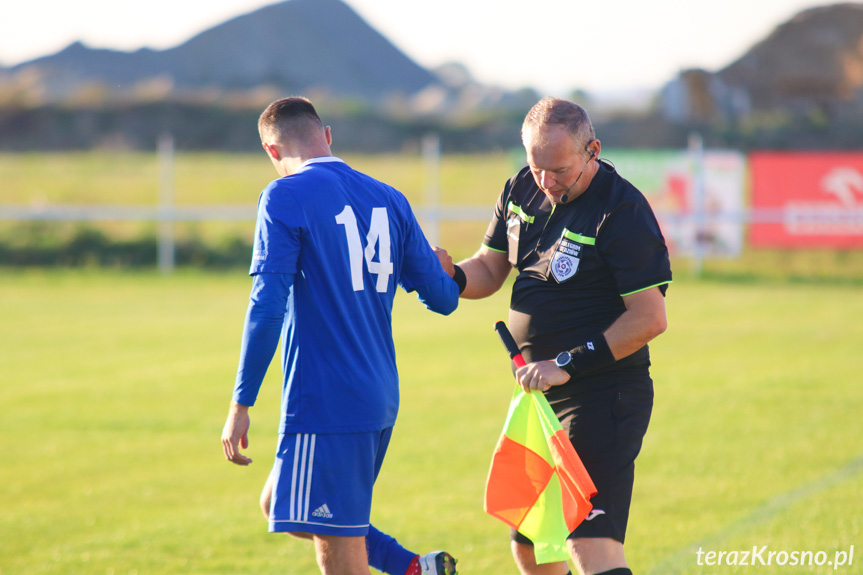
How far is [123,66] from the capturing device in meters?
68.8

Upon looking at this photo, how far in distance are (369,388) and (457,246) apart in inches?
730

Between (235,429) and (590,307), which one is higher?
(590,307)

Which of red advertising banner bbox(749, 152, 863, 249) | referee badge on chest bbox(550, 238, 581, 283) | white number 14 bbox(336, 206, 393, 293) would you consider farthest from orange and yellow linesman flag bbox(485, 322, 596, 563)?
red advertising banner bbox(749, 152, 863, 249)

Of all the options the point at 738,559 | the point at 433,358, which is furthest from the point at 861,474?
the point at 433,358

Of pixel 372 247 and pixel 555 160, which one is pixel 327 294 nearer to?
pixel 372 247

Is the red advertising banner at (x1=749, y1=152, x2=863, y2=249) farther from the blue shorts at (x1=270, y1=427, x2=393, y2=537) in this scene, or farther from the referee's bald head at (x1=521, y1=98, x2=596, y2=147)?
the blue shorts at (x1=270, y1=427, x2=393, y2=537)

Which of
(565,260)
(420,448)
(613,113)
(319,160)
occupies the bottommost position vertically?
(420,448)

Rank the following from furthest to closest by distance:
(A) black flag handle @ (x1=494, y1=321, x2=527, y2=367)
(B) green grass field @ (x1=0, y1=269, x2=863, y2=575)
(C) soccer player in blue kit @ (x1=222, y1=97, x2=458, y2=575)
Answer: (B) green grass field @ (x1=0, y1=269, x2=863, y2=575), (A) black flag handle @ (x1=494, y1=321, x2=527, y2=367), (C) soccer player in blue kit @ (x1=222, y1=97, x2=458, y2=575)

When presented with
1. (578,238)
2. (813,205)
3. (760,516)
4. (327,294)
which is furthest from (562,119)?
(813,205)

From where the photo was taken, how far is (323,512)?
3.37 metres

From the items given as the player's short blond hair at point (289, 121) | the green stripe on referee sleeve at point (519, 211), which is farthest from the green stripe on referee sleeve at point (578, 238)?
the player's short blond hair at point (289, 121)

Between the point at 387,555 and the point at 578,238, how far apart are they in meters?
1.49

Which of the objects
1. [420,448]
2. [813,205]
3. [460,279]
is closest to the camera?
[460,279]

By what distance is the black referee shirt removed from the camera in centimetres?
352
